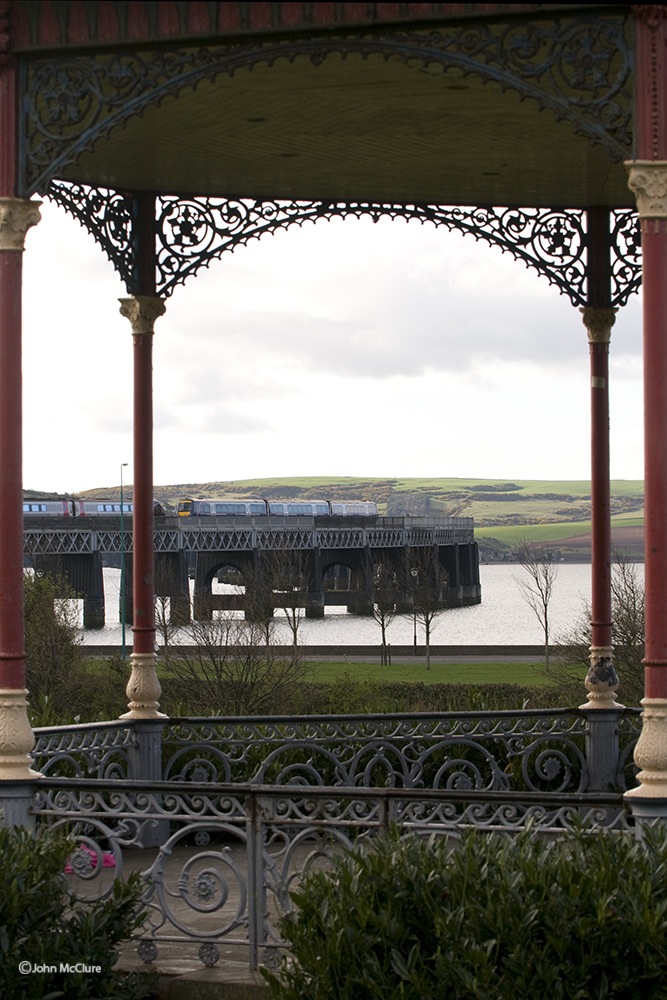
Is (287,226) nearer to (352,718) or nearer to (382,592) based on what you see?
(352,718)

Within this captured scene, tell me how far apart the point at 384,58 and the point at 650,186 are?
1608 mm

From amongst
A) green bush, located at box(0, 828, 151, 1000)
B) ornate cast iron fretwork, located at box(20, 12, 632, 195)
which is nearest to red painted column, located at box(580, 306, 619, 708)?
ornate cast iron fretwork, located at box(20, 12, 632, 195)

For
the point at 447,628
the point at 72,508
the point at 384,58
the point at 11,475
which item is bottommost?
the point at 447,628

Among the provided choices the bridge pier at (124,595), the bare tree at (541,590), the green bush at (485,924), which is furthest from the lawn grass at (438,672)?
the green bush at (485,924)

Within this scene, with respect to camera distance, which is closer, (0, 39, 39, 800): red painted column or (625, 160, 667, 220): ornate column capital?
(625, 160, 667, 220): ornate column capital

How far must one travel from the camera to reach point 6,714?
7777mm

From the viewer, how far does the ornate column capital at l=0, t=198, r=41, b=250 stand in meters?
8.01

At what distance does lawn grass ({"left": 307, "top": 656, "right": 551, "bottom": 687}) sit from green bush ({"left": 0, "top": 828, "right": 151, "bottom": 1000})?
3844 cm

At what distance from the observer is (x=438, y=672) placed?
175ft

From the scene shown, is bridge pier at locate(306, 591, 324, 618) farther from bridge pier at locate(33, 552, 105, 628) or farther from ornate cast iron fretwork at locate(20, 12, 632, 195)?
ornate cast iron fretwork at locate(20, 12, 632, 195)

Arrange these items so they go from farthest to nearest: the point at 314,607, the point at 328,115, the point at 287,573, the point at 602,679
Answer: the point at 314,607 → the point at 287,573 → the point at 602,679 → the point at 328,115

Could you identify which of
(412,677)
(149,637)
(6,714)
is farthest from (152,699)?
(412,677)

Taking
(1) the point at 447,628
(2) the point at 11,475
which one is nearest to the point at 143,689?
(2) the point at 11,475

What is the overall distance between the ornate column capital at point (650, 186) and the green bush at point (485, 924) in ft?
10.8
